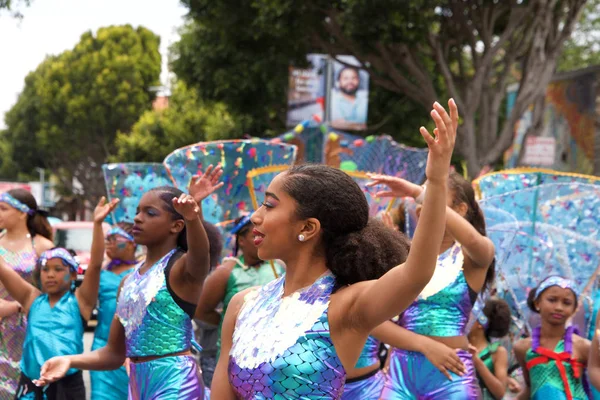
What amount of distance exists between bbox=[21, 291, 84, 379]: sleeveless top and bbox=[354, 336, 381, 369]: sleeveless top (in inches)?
70.2

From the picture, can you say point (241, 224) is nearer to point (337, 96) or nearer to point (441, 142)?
point (441, 142)

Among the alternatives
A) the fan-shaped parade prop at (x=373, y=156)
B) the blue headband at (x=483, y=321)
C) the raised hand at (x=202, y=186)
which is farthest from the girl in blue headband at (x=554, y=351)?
the fan-shaped parade prop at (x=373, y=156)

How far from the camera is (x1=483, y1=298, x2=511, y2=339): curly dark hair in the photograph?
22.1ft

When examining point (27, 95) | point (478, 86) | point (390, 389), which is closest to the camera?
point (390, 389)

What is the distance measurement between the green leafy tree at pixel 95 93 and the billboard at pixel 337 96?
20.6 meters

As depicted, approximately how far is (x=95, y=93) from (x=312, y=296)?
41.9 m

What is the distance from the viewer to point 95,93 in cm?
4338

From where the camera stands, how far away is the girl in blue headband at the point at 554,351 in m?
5.47

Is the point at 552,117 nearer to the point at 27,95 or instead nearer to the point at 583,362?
the point at 583,362

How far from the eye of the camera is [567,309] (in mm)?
5703

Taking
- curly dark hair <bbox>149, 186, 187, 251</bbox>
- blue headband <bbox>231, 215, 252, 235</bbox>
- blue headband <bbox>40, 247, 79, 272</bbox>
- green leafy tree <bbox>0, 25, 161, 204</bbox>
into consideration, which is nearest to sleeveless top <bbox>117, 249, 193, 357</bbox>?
curly dark hair <bbox>149, 186, 187, 251</bbox>

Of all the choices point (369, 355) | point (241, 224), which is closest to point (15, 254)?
point (241, 224)

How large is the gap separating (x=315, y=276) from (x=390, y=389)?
2.05 metres

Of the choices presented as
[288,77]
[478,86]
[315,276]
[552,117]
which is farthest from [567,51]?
[315,276]
